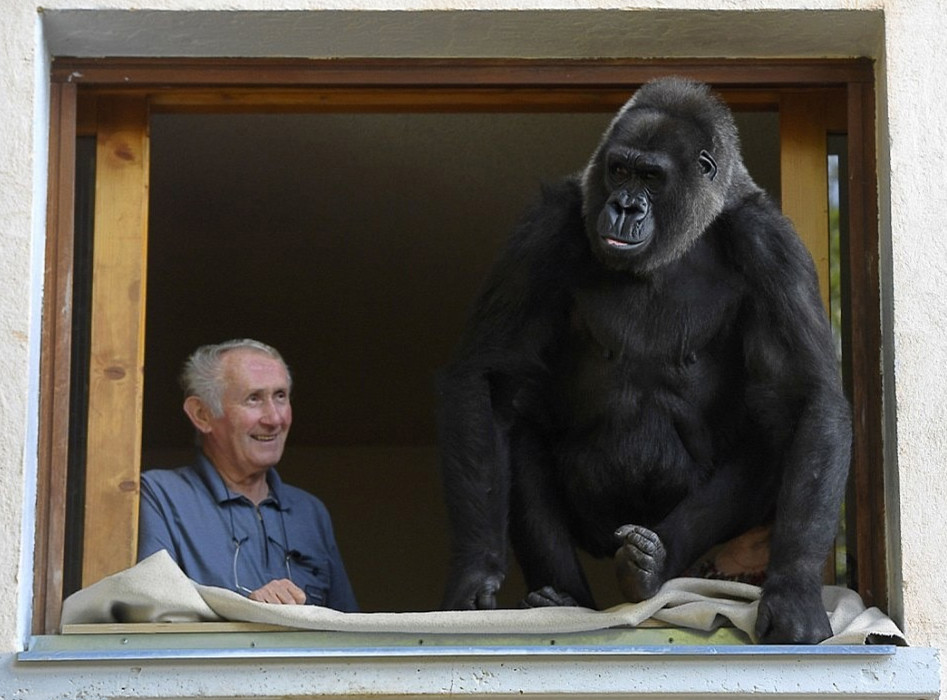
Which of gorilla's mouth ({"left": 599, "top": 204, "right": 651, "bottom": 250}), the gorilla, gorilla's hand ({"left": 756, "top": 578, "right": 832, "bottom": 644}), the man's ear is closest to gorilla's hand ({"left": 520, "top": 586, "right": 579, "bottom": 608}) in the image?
the gorilla

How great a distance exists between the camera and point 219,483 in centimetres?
479

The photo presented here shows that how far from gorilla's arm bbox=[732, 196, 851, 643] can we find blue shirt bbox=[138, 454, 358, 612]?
54.9 inches

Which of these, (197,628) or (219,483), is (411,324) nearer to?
(219,483)

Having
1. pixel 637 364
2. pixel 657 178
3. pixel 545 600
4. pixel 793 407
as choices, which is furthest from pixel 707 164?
pixel 545 600

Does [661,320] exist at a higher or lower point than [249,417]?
higher

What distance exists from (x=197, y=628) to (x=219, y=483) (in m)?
1.26

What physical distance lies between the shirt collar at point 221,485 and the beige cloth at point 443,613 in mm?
1087

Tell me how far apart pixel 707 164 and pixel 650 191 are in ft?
0.53

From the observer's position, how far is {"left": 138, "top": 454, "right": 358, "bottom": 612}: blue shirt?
4480 mm

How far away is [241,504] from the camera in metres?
4.77

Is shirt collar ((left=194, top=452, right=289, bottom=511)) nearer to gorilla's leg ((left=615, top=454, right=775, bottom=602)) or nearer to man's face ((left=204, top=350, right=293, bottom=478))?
man's face ((left=204, top=350, right=293, bottom=478))

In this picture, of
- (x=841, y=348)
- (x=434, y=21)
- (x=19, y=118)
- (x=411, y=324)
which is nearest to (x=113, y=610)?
(x=19, y=118)

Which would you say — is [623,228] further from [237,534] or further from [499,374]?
[237,534]

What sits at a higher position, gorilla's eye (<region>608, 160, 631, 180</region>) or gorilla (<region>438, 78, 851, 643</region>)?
gorilla's eye (<region>608, 160, 631, 180</region>)
